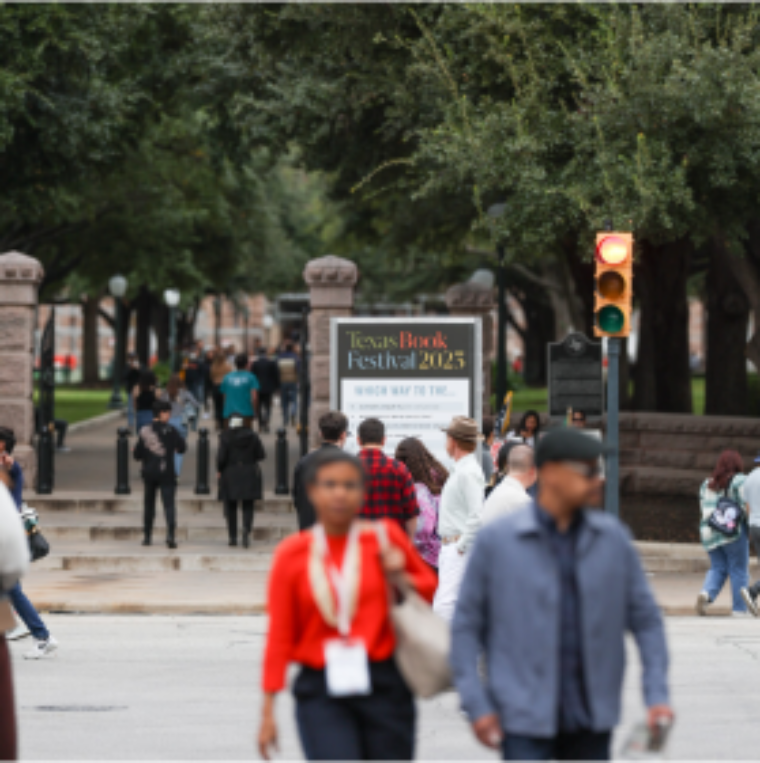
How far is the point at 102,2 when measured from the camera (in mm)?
21312

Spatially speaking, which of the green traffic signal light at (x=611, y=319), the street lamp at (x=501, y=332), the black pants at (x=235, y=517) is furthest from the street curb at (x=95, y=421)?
the green traffic signal light at (x=611, y=319)

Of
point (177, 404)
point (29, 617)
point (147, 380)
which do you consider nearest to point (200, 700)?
point (29, 617)

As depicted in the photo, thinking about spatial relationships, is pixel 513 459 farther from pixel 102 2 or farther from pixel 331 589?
pixel 102 2

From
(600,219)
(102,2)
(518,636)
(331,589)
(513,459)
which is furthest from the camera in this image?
(102,2)

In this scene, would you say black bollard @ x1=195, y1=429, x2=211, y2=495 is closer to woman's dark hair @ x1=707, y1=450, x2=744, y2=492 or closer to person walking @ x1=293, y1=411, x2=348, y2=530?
woman's dark hair @ x1=707, y1=450, x2=744, y2=492

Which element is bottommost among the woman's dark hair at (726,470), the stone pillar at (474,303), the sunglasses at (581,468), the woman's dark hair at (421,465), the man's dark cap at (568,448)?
the woman's dark hair at (726,470)

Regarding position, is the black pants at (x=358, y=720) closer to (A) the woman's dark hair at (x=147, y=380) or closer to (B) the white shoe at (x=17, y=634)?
(B) the white shoe at (x=17, y=634)

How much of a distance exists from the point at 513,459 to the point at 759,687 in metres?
2.49

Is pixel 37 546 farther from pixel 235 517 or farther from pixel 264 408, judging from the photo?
pixel 264 408

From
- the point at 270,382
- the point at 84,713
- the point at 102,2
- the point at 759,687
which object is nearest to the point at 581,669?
the point at 84,713

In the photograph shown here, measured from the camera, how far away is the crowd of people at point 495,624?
395 centimetres

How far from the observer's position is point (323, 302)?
707 inches

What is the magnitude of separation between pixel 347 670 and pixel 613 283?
7.78 metres

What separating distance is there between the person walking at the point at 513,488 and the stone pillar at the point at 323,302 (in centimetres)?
1001
